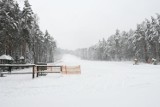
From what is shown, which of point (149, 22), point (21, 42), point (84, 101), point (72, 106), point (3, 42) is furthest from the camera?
point (149, 22)

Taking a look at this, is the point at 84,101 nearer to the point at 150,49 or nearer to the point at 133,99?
the point at 133,99

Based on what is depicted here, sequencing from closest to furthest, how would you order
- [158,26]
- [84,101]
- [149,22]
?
[84,101]
[158,26]
[149,22]

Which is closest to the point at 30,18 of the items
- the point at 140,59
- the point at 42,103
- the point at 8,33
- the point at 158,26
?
the point at 8,33

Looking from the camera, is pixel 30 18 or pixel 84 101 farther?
pixel 30 18

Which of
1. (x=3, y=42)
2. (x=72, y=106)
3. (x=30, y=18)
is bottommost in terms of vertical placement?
(x=72, y=106)

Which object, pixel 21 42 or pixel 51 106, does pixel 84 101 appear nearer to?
pixel 51 106

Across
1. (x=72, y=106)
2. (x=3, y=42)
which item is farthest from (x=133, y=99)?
(x=3, y=42)

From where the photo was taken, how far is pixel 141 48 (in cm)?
7788

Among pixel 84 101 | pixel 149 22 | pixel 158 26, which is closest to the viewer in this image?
pixel 84 101

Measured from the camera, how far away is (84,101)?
858cm

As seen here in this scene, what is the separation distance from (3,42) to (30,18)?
1471 cm

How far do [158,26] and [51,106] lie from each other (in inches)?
2436

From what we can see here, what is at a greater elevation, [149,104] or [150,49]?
[150,49]

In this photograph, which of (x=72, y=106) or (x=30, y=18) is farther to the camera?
(x=30, y=18)
